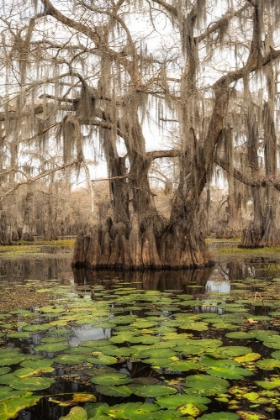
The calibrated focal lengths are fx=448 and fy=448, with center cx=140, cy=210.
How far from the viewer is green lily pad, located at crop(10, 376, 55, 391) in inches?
91.3

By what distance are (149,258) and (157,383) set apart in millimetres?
6909

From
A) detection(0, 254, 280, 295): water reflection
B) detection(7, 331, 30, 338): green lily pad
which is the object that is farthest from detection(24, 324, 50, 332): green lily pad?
detection(0, 254, 280, 295): water reflection

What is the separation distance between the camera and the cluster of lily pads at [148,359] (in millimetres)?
2113

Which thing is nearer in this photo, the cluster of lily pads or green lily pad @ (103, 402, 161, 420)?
green lily pad @ (103, 402, 161, 420)

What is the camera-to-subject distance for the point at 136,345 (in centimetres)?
319

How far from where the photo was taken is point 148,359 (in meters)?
2.83

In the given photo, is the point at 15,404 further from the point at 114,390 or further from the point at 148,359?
the point at 148,359

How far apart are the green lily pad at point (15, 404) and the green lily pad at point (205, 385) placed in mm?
781

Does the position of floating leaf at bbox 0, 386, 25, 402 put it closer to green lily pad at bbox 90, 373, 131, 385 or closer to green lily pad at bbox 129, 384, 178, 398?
green lily pad at bbox 90, 373, 131, 385

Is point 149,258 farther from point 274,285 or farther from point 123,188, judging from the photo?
point 274,285

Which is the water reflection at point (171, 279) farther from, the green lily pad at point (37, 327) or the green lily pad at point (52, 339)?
the green lily pad at point (52, 339)

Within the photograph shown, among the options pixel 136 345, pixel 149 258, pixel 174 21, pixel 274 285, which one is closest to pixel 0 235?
pixel 149 258

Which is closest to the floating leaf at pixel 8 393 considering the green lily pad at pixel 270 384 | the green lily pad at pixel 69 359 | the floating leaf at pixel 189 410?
the green lily pad at pixel 69 359

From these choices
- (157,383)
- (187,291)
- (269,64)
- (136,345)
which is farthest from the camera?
(269,64)
